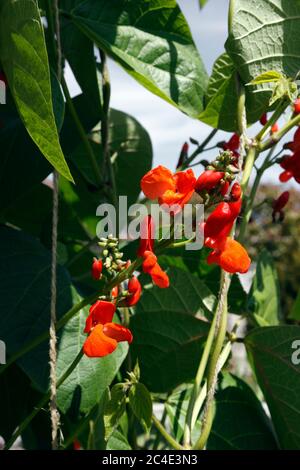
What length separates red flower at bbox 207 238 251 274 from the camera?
0.77m

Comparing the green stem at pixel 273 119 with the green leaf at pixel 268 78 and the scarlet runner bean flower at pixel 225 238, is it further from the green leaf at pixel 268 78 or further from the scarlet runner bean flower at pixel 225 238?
the scarlet runner bean flower at pixel 225 238

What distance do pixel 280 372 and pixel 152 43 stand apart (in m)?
0.52

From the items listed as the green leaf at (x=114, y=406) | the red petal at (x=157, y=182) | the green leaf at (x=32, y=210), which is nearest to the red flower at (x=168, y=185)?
the red petal at (x=157, y=182)

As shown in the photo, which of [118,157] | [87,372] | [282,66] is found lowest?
[87,372]

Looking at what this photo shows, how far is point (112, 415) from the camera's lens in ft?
2.71

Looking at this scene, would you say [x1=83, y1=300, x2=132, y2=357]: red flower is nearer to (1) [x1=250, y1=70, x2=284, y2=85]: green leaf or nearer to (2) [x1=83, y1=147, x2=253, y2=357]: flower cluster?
(2) [x1=83, y1=147, x2=253, y2=357]: flower cluster

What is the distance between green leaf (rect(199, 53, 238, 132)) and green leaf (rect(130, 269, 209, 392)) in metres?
0.25

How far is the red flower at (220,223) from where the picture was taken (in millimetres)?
777

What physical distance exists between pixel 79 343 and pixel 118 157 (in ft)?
1.67

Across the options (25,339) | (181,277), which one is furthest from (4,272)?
(181,277)

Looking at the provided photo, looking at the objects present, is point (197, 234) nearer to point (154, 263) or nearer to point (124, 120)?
point (154, 263)

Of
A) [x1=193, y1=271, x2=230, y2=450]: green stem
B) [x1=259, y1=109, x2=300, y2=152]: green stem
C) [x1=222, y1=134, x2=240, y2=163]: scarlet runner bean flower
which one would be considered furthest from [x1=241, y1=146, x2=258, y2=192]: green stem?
→ [x1=222, y1=134, x2=240, y2=163]: scarlet runner bean flower

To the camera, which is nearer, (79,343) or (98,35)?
(79,343)

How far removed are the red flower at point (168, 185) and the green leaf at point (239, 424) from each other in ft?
1.67
